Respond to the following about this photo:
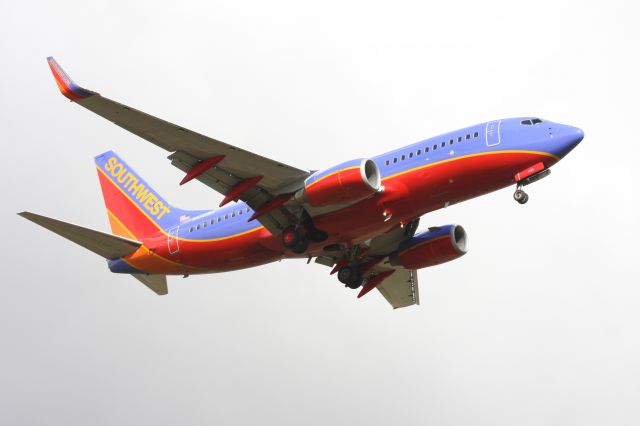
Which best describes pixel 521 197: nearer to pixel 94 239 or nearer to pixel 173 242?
pixel 173 242

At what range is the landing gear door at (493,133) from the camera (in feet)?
139

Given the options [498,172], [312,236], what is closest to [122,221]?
[312,236]

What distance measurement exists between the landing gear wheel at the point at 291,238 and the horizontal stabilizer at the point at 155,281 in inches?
330

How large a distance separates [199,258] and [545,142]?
15725 millimetres

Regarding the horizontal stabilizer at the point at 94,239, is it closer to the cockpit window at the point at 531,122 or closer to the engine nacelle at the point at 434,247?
the engine nacelle at the point at 434,247

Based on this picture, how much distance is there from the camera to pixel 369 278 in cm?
5147

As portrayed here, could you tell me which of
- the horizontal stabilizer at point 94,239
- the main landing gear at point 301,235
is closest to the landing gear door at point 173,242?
the horizontal stabilizer at point 94,239

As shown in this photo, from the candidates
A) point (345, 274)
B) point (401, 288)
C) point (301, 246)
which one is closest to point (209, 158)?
point (301, 246)

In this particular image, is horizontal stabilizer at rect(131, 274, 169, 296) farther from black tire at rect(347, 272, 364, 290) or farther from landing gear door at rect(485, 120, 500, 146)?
landing gear door at rect(485, 120, 500, 146)

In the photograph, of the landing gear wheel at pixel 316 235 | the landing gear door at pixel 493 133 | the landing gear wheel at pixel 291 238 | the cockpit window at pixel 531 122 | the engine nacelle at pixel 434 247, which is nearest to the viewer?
the landing gear door at pixel 493 133

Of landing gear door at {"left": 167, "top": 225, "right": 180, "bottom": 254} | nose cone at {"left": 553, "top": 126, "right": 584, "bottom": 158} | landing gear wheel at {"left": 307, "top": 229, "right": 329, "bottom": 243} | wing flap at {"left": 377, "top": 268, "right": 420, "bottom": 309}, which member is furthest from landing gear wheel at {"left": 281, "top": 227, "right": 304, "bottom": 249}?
nose cone at {"left": 553, "top": 126, "right": 584, "bottom": 158}

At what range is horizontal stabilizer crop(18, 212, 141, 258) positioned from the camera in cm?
4466

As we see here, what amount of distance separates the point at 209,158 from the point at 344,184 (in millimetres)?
5563

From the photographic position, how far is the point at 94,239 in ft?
156
